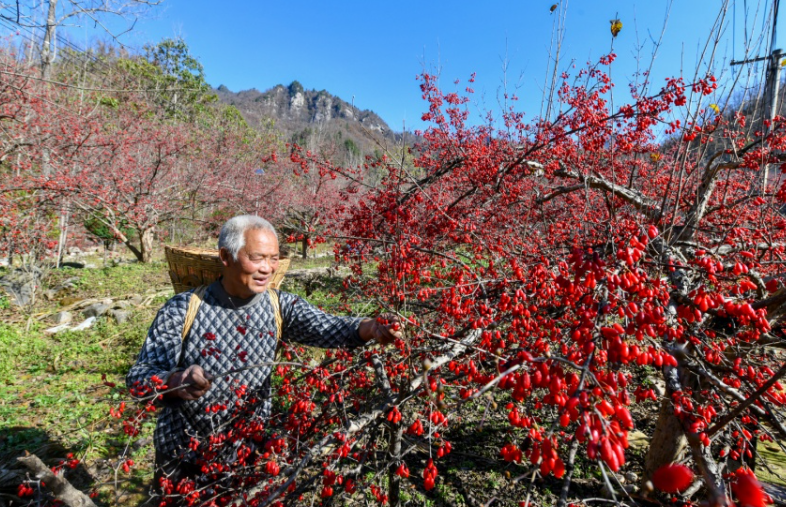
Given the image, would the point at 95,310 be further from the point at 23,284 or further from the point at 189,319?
the point at 189,319

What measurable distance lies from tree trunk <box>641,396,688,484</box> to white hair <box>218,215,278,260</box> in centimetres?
285

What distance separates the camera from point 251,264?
192cm

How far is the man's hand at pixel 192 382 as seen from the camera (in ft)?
5.10

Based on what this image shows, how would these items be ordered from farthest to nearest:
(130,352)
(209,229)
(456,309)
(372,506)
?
(209,229) → (130,352) → (372,506) → (456,309)

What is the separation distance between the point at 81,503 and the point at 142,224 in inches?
436

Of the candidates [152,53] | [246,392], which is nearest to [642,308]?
[246,392]

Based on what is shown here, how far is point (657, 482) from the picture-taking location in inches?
28.2

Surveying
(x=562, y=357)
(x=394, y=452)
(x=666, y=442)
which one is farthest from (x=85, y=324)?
(x=666, y=442)

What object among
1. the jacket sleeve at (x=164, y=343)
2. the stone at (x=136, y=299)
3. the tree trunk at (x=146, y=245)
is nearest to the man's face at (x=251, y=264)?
the jacket sleeve at (x=164, y=343)

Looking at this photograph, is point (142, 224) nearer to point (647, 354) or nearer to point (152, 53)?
point (647, 354)

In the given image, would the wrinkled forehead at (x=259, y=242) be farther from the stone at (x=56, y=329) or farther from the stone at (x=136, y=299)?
the stone at (x=136, y=299)

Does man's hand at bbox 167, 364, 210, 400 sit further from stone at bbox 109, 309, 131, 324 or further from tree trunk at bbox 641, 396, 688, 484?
stone at bbox 109, 309, 131, 324

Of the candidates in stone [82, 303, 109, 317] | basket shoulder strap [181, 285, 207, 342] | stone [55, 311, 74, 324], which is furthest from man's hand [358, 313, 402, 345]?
stone [55, 311, 74, 324]

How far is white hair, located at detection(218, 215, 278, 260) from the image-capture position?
1.92m
